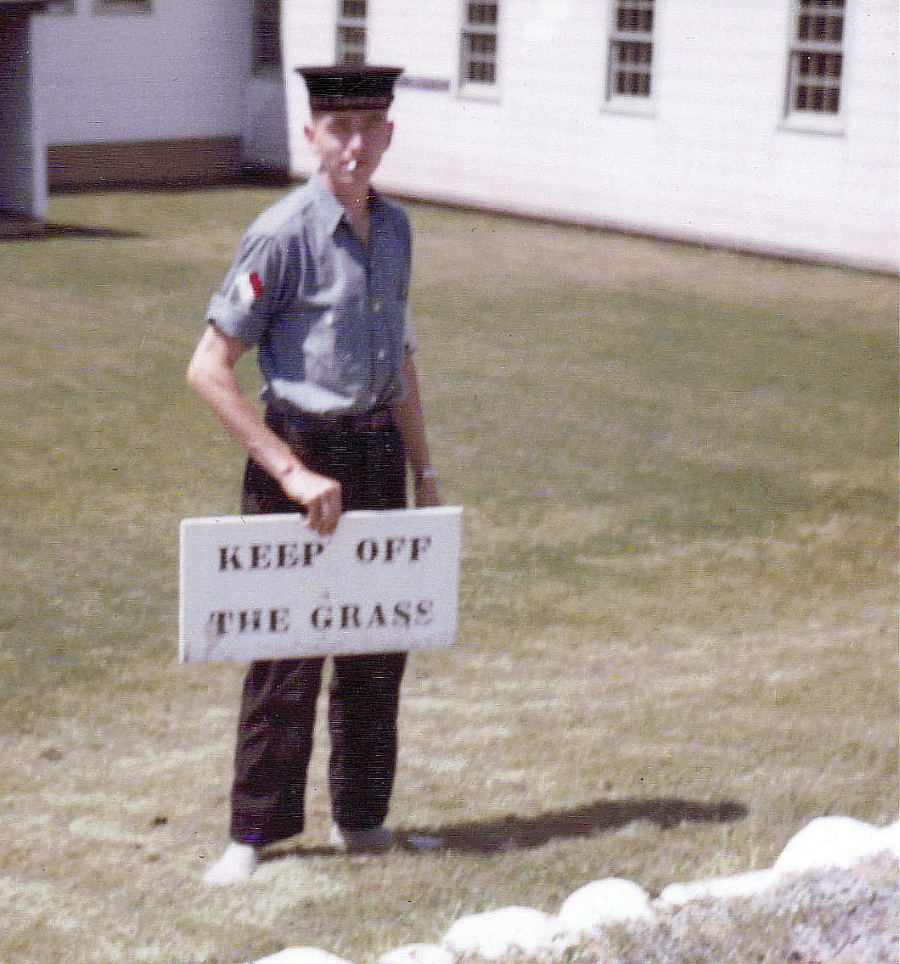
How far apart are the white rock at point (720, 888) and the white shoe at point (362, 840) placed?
955mm

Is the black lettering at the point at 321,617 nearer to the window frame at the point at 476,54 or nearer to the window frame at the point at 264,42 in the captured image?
the window frame at the point at 476,54

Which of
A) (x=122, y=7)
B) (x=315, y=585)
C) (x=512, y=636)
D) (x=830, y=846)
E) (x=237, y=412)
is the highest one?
(x=122, y=7)

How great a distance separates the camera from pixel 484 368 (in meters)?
12.9

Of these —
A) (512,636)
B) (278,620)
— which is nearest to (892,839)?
(278,620)

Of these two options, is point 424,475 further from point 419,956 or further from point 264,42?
point 264,42

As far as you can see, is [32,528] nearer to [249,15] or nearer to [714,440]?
[714,440]

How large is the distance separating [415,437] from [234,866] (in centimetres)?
120

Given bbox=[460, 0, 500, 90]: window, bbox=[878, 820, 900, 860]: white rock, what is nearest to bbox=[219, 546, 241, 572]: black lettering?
bbox=[878, 820, 900, 860]: white rock

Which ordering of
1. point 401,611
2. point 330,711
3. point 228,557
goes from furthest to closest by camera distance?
point 330,711, point 401,611, point 228,557

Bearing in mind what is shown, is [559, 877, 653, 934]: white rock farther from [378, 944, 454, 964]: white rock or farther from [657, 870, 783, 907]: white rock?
[378, 944, 454, 964]: white rock

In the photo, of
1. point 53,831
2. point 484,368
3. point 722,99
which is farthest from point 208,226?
point 53,831

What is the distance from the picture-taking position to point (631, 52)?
2205 cm

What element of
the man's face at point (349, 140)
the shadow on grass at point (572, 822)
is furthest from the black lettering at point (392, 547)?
the shadow on grass at point (572, 822)

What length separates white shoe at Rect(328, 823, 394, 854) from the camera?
4812 millimetres
